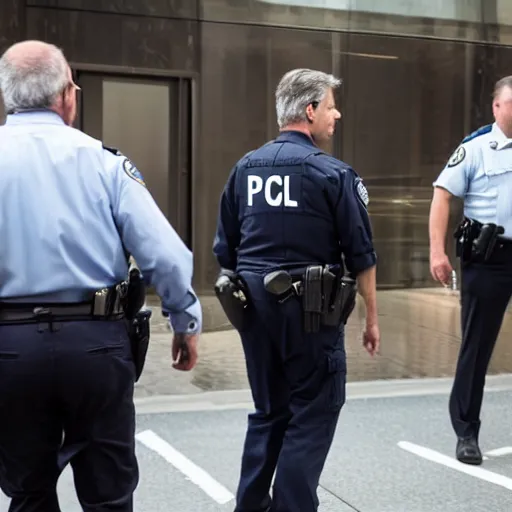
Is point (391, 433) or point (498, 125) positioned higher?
point (498, 125)

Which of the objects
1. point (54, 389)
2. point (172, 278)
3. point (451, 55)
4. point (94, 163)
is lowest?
point (54, 389)

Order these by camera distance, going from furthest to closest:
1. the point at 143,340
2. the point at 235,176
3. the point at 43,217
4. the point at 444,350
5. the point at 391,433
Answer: the point at 444,350 < the point at 391,433 < the point at 235,176 < the point at 143,340 < the point at 43,217

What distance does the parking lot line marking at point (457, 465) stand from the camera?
431 cm

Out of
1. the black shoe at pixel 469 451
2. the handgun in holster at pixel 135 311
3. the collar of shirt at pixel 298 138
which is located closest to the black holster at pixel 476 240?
the black shoe at pixel 469 451

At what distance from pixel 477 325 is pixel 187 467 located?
1.73 metres

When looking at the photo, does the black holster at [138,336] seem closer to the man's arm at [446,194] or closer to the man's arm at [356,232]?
the man's arm at [356,232]

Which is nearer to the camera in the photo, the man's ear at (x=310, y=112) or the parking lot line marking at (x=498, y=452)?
the man's ear at (x=310, y=112)

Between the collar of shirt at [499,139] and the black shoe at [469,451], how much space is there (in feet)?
5.18

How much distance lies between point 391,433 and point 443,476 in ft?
2.76

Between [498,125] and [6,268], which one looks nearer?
[6,268]

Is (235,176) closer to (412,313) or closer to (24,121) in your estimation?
(24,121)

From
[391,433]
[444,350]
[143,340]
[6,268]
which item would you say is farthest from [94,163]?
[444,350]

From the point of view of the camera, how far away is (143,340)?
108 inches

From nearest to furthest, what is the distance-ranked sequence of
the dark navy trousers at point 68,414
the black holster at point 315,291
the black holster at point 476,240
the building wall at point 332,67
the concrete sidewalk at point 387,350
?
the dark navy trousers at point 68,414 < the black holster at point 315,291 < the black holster at point 476,240 < the concrete sidewalk at point 387,350 < the building wall at point 332,67
